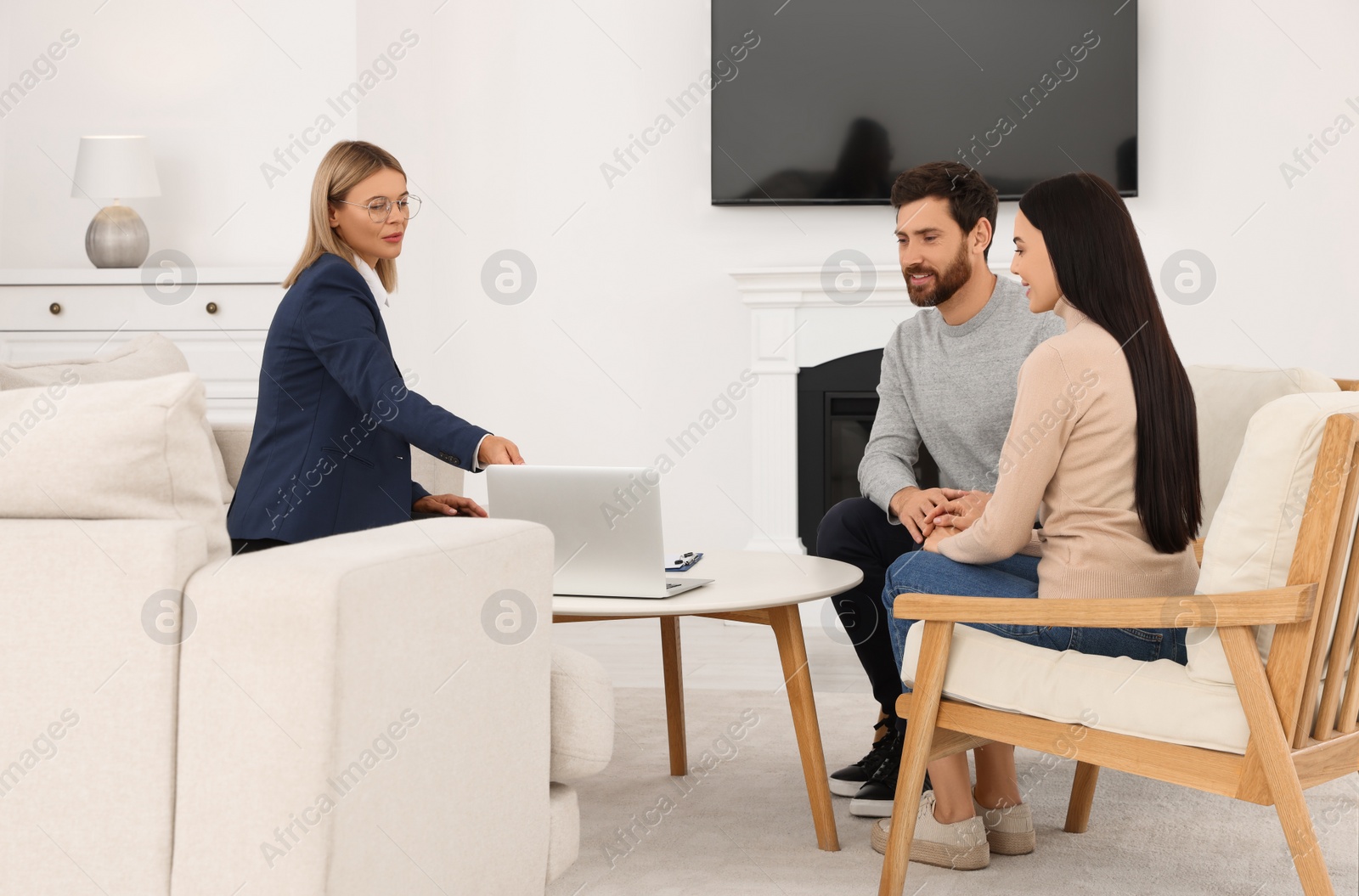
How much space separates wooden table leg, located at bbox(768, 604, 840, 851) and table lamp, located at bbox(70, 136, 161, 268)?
2899mm

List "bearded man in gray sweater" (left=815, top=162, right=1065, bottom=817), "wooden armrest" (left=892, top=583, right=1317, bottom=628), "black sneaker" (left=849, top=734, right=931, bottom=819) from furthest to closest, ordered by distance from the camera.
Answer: "bearded man in gray sweater" (left=815, top=162, right=1065, bottom=817)
"black sneaker" (left=849, top=734, right=931, bottom=819)
"wooden armrest" (left=892, top=583, right=1317, bottom=628)

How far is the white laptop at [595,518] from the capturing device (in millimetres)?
1742

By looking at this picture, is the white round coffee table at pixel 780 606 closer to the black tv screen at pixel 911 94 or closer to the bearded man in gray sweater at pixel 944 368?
the bearded man in gray sweater at pixel 944 368

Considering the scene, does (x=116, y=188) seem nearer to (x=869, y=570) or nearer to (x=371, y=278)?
(x=371, y=278)

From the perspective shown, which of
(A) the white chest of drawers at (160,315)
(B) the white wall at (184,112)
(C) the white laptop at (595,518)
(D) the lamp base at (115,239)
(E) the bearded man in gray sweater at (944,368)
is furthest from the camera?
(B) the white wall at (184,112)

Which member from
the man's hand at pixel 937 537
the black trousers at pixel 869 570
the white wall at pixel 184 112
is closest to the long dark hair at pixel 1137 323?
the man's hand at pixel 937 537

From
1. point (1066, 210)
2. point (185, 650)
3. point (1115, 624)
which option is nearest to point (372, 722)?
point (185, 650)

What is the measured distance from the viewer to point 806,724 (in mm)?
1960

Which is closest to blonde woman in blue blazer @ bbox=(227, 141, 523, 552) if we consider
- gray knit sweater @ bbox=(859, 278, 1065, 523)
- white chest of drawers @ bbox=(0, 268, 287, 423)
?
gray knit sweater @ bbox=(859, 278, 1065, 523)

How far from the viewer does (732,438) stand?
4340 mm

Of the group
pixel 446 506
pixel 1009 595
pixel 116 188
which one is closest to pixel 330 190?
pixel 446 506

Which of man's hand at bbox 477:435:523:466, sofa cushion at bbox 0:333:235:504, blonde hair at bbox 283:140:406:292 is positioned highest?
blonde hair at bbox 283:140:406:292

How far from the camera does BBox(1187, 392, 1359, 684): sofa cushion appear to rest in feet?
4.54

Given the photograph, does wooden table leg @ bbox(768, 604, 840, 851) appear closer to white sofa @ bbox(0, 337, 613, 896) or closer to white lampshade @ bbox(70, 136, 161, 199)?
white sofa @ bbox(0, 337, 613, 896)
